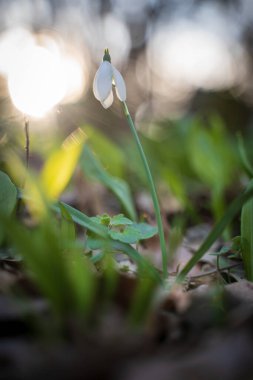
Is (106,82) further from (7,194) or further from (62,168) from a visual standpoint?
(7,194)

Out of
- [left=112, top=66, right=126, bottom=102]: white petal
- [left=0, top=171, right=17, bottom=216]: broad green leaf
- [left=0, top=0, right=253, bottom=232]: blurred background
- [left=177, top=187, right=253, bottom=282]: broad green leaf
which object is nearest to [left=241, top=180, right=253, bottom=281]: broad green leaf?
[left=177, top=187, right=253, bottom=282]: broad green leaf

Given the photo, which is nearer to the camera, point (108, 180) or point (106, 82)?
point (106, 82)

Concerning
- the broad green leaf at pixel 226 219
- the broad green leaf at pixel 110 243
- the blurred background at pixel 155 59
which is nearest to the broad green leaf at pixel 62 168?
the broad green leaf at pixel 110 243

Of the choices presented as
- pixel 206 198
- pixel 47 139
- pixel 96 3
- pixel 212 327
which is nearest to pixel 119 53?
pixel 96 3

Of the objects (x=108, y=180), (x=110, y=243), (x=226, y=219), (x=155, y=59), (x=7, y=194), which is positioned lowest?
(x=226, y=219)

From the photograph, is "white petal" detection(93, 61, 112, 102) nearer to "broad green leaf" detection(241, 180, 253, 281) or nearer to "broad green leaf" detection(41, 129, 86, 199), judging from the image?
"broad green leaf" detection(41, 129, 86, 199)

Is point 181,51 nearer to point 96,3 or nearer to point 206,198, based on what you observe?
point 96,3

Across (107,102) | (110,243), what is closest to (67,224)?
(110,243)
